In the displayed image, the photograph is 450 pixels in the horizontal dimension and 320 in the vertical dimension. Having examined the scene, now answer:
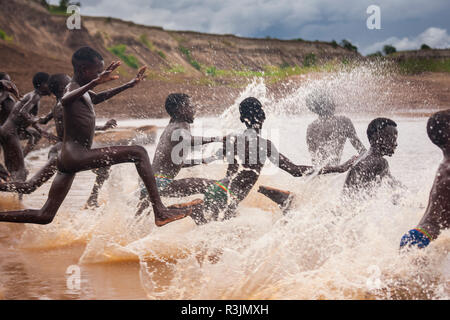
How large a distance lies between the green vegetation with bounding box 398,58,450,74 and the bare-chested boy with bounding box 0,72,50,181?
80.8 feet

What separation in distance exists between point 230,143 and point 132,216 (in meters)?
1.30

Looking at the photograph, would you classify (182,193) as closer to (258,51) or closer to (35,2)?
(35,2)

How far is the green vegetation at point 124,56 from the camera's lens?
50.9 meters

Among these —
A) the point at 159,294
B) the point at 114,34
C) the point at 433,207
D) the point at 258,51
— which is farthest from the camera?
the point at 258,51

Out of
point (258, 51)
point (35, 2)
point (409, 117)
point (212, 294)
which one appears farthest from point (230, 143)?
point (258, 51)

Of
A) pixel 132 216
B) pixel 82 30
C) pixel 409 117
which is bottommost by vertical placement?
pixel 132 216

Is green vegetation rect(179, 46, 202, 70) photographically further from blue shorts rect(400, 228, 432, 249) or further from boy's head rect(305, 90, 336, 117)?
blue shorts rect(400, 228, 432, 249)

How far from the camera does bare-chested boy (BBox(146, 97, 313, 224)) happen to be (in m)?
4.77

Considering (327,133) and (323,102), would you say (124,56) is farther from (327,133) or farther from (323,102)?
(327,133)

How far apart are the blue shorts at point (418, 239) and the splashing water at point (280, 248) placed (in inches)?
3.7

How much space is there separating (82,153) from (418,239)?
2.48 m

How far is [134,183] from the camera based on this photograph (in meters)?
7.94

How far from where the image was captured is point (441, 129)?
3.83 m

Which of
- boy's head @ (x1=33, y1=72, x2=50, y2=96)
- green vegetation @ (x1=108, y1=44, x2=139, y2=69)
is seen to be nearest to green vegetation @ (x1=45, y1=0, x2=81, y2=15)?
green vegetation @ (x1=108, y1=44, x2=139, y2=69)
